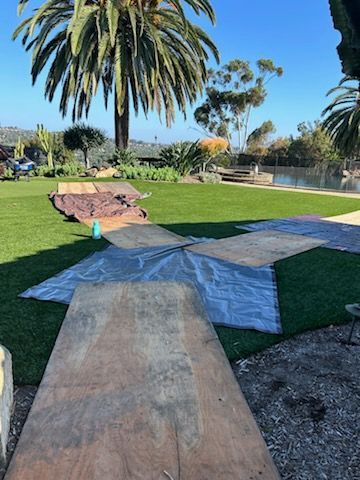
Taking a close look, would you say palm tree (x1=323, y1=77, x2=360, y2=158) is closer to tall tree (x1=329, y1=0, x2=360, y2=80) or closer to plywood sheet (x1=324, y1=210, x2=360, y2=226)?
plywood sheet (x1=324, y1=210, x2=360, y2=226)

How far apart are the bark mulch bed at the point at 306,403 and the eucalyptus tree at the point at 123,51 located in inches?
462

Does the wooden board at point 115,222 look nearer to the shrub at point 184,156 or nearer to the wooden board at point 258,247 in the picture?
the wooden board at point 258,247

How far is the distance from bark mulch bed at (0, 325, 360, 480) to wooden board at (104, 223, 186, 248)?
9.41ft

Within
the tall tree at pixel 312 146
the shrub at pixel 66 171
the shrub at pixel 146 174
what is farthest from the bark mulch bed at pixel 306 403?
the tall tree at pixel 312 146

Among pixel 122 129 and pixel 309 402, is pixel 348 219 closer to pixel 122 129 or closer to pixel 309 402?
pixel 309 402

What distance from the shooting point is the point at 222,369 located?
4.62 feet

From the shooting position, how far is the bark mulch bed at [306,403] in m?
1.63

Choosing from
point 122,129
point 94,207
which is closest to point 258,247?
point 94,207

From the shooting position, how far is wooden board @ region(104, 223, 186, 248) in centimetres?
521

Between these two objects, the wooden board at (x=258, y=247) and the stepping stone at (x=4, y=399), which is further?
the wooden board at (x=258, y=247)

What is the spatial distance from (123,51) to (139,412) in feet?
46.8

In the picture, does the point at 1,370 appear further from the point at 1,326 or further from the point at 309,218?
the point at 309,218

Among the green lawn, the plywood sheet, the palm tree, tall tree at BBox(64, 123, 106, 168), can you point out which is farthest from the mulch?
the palm tree

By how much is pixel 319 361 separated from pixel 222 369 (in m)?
1.36
